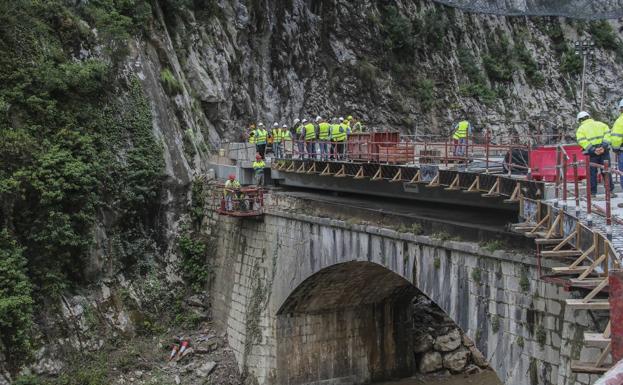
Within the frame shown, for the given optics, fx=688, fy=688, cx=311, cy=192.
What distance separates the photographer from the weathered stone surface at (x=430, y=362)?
24.8 metres

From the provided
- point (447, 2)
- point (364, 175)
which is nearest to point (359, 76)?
point (447, 2)

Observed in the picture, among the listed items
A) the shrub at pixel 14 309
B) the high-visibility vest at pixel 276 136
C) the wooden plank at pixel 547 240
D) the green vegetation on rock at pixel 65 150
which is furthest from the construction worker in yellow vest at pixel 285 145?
the wooden plank at pixel 547 240

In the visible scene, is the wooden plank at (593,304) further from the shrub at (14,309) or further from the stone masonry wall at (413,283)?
the shrub at (14,309)

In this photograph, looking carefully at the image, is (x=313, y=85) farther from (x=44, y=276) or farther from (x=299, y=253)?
(x=44, y=276)

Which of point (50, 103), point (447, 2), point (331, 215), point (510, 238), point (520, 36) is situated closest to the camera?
point (510, 238)

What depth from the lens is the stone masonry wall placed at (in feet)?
39.1

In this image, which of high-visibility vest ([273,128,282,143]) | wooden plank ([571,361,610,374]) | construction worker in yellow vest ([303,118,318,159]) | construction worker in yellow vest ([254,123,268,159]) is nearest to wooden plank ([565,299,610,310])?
wooden plank ([571,361,610,374])

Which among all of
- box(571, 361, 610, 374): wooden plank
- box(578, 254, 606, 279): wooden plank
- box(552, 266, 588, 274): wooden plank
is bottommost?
box(571, 361, 610, 374): wooden plank

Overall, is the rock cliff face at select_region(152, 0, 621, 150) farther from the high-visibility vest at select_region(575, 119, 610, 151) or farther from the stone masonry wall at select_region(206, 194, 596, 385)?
the high-visibility vest at select_region(575, 119, 610, 151)

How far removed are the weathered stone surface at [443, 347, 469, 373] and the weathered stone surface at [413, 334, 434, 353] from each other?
703 mm

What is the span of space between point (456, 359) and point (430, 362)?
0.95 meters

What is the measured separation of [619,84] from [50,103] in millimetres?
44116

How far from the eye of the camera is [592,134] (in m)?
12.6

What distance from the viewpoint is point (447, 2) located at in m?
45.4
